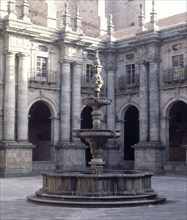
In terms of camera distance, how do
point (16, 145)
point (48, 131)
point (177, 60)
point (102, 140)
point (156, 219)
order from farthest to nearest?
point (48, 131) → point (177, 60) → point (16, 145) → point (102, 140) → point (156, 219)

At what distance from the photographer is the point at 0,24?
26.2m

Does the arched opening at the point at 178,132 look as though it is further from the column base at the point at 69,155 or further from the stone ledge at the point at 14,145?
the stone ledge at the point at 14,145

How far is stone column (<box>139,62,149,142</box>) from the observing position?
28.6 meters

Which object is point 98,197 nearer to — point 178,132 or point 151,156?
point 151,156

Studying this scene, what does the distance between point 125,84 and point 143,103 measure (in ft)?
8.08

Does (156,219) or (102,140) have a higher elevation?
(102,140)

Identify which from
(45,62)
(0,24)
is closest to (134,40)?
(45,62)

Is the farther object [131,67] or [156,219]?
[131,67]

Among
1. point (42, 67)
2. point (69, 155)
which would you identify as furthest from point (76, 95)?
point (69, 155)

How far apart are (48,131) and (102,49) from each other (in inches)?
274

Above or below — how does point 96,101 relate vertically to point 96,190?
above

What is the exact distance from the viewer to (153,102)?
28.5 metres

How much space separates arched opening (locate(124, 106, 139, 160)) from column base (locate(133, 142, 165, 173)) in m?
3.94

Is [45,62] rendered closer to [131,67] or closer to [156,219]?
[131,67]
